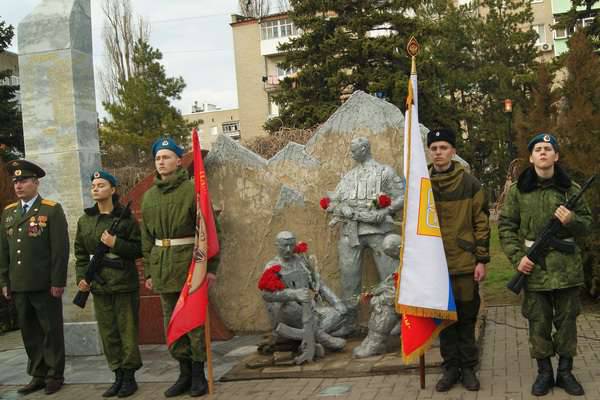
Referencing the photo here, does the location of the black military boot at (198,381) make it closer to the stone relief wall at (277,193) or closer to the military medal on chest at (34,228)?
the military medal on chest at (34,228)

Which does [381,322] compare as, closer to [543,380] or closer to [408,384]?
[408,384]

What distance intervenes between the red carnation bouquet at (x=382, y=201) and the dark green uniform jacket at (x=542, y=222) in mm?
1776

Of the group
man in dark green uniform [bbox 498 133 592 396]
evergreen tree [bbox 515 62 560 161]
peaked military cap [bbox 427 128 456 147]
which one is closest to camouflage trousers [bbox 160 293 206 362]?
peaked military cap [bbox 427 128 456 147]

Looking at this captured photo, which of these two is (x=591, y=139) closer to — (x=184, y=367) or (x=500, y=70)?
(x=184, y=367)

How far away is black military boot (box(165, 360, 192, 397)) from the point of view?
545 centimetres

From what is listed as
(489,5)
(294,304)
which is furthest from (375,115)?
(489,5)

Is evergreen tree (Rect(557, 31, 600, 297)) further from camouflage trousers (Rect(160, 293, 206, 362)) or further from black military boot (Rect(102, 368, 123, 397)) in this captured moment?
black military boot (Rect(102, 368, 123, 397))

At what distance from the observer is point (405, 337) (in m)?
4.95

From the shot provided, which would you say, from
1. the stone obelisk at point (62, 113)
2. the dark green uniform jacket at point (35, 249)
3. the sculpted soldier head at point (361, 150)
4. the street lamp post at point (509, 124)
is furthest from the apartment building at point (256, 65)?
the dark green uniform jacket at point (35, 249)

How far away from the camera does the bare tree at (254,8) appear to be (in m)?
40.8

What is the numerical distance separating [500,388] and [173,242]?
2829 mm

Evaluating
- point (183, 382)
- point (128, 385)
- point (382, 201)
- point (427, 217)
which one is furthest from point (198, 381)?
point (382, 201)

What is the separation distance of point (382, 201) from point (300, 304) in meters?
1.39

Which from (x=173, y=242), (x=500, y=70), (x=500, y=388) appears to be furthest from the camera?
(x=500, y=70)
